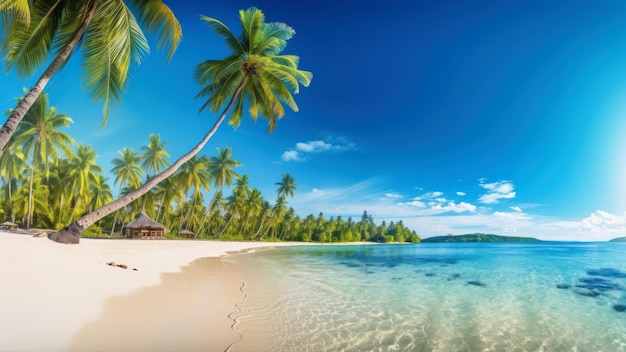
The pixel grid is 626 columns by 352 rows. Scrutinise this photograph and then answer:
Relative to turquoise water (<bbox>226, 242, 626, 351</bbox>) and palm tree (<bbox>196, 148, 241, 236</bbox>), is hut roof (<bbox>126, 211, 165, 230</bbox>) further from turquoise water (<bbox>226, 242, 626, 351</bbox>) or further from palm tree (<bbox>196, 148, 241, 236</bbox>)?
turquoise water (<bbox>226, 242, 626, 351</bbox>)

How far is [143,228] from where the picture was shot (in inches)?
1189

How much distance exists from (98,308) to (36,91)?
5.29 metres

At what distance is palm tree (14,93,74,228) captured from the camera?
22875 mm

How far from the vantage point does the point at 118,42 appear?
8.11 meters

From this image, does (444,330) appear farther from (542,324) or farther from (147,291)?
(147,291)

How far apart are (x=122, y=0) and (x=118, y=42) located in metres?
1.13

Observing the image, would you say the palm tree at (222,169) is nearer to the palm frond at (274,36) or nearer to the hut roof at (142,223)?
the hut roof at (142,223)

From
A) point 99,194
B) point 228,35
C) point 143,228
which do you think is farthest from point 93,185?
point 228,35

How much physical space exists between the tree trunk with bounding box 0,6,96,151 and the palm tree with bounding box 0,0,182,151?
0.02 meters

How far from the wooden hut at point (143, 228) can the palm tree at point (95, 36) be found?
2433 cm

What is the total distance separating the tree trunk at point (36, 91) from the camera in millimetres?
6305

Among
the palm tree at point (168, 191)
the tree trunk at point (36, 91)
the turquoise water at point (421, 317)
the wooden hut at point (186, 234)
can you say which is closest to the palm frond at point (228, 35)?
the tree trunk at point (36, 91)

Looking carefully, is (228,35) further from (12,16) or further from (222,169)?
(222,169)

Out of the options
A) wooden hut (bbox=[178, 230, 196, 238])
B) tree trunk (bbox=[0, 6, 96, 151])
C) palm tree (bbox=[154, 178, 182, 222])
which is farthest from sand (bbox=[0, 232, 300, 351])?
wooden hut (bbox=[178, 230, 196, 238])
